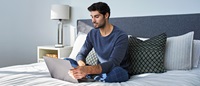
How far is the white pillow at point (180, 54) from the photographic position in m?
1.77

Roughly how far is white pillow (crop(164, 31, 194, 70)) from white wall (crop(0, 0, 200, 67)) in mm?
821

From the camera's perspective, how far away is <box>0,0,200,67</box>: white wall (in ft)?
9.52

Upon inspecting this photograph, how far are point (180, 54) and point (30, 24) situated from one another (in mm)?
2321

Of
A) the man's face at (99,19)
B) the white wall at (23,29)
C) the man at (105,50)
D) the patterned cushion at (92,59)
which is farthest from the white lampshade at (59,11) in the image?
the man's face at (99,19)

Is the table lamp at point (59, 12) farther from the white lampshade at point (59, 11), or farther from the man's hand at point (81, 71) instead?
the man's hand at point (81, 71)

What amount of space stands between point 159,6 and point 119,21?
19.7 inches

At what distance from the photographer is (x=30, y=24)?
3.25 m

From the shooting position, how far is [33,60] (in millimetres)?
3379

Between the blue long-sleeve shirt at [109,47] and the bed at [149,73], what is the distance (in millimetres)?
140

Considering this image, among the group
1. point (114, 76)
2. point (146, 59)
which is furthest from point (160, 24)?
point (114, 76)

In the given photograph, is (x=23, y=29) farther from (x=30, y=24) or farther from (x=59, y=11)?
(x=59, y=11)

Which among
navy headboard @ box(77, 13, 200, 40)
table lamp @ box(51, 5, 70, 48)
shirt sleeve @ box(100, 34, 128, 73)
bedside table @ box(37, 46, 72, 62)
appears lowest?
bedside table @ box(37, 46, 72, 62)

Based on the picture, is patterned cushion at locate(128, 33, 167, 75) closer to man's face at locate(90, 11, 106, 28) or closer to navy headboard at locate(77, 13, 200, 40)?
man's face at locate(90, 11, 106, 28)

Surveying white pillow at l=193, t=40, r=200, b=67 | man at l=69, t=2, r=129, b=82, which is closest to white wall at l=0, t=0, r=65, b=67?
man at l=69, t=2, r=129, b=82
